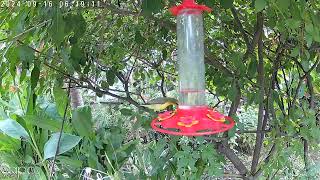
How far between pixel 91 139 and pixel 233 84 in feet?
2.91

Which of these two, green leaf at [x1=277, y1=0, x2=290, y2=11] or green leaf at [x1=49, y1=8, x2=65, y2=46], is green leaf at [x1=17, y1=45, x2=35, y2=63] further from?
green leaf at [x1=277, y1=0, x2=290, y2=11]

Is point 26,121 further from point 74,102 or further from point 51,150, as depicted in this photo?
point 74,102

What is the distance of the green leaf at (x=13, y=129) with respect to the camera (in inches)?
→ 81.1

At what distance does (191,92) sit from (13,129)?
1.34 meters

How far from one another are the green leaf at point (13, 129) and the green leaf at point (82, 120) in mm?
389

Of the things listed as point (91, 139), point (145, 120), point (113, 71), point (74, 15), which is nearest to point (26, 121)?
point (91, 139)

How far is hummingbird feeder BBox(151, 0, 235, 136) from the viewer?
2.87ft

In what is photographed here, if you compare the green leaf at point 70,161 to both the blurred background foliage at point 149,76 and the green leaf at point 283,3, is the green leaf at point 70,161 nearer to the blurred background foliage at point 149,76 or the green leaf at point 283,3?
the blurred background foliage at point 149,76

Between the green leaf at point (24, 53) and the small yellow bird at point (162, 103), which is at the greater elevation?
the green leaf at point (24, 53)

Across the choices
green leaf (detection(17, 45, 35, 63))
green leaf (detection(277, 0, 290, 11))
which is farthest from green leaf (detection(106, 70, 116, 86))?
green leaf (detection(277, 0, 290, 11))

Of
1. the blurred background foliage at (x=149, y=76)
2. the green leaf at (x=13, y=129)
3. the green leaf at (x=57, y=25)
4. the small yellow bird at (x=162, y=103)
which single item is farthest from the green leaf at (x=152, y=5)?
the green leaf at (x=13, y=129)

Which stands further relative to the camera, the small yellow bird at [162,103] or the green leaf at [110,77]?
the green leaf at [110,77]

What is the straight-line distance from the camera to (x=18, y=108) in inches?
95.3

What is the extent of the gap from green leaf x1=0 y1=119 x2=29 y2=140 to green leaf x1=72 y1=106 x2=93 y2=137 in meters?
0.39
